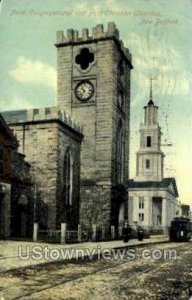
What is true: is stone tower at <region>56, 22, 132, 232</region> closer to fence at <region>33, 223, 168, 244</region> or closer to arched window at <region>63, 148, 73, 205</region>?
fence at <region>33, 223, 168, 244</region>

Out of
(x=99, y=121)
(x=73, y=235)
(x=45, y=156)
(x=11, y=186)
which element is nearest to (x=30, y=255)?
(x=11, y=186)

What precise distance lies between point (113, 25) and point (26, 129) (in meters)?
15.3

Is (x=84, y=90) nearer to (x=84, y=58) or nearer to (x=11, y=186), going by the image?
(x=84, y=58)

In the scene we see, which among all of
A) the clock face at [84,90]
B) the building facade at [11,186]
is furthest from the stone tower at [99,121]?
the building facade at [11,186]

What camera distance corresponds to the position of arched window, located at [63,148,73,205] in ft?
81.1

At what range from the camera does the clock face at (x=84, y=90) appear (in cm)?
2423

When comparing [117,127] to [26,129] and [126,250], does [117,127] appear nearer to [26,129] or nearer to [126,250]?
[26,129]

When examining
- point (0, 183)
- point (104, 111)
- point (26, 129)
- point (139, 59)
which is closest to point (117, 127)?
point (104, 111)

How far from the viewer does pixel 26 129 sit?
24.3 meters

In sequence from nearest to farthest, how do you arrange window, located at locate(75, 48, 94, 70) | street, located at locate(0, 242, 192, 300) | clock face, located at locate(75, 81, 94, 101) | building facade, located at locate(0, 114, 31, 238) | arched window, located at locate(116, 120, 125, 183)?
street, located at locate(0, 242, 192, 300)
building facade, located at locate(0, 114, 31, 238)
window, located at locate(75, 48, 94, 70)
clock face, located at locate(75, 81, 94, 101)
arched window, located at locate(116, 120, 125, 183)

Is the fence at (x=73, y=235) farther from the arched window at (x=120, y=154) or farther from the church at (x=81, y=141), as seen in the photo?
the arched window at (x=120, y=154)

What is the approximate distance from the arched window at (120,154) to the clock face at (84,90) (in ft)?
7.27

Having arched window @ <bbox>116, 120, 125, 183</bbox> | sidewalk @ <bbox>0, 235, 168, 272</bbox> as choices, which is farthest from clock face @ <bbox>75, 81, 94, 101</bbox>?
sidewalk @ <bbox>0, 235, 168, 272</bbox>

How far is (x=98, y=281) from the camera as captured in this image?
991 cm
